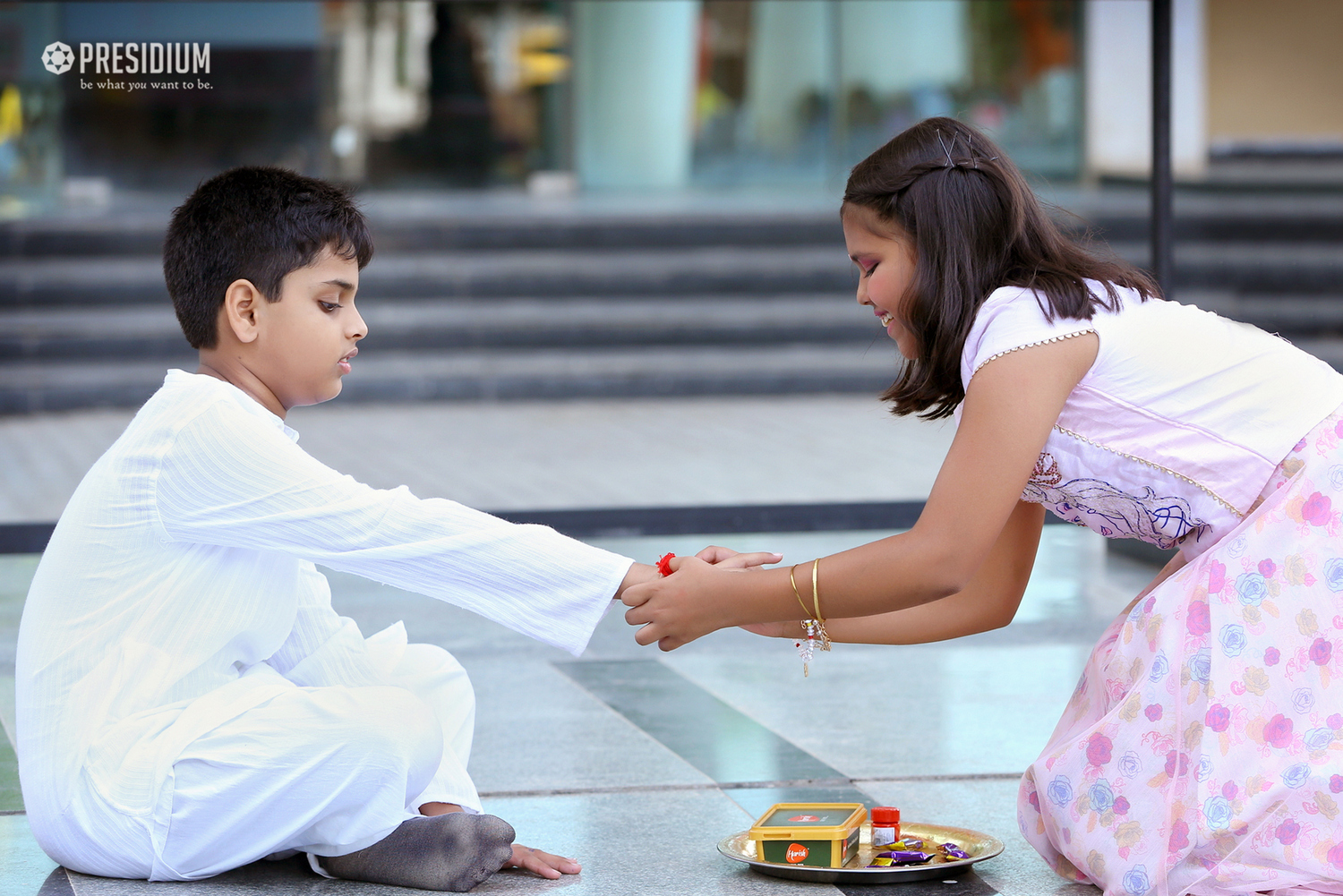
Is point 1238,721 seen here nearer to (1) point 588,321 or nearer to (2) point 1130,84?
(1) point 588,321

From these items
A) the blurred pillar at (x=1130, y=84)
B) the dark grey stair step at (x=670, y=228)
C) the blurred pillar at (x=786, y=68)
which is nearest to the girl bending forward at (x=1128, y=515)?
the dark grey stair step at (x=670, y=228)

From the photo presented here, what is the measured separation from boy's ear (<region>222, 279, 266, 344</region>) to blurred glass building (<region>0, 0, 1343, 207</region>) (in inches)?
456

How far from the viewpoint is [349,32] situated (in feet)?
46.8

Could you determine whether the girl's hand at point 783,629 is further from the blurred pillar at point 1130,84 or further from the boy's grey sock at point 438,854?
the blurred pillar at point 1130,84

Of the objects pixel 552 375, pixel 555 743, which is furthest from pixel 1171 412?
pixel 552 375

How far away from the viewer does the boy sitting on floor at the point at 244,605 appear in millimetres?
2189

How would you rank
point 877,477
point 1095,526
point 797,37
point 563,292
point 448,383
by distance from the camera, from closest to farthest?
point 1095,526 < point 877,477 < point 448,383 < point 563,292 < point 797,37

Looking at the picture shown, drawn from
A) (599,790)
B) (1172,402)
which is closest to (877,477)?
(599,790)

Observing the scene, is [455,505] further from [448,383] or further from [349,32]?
[349,32]

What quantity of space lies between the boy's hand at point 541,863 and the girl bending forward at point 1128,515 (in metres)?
0.36

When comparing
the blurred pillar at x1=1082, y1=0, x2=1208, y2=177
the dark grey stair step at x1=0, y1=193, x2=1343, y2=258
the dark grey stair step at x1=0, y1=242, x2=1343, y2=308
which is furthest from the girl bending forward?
the blurred pillar at x1=1082, y1=0, x2=1208, y2=177

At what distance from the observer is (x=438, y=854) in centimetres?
226

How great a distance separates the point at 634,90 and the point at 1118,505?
12212mm

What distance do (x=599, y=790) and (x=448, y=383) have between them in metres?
6.87
